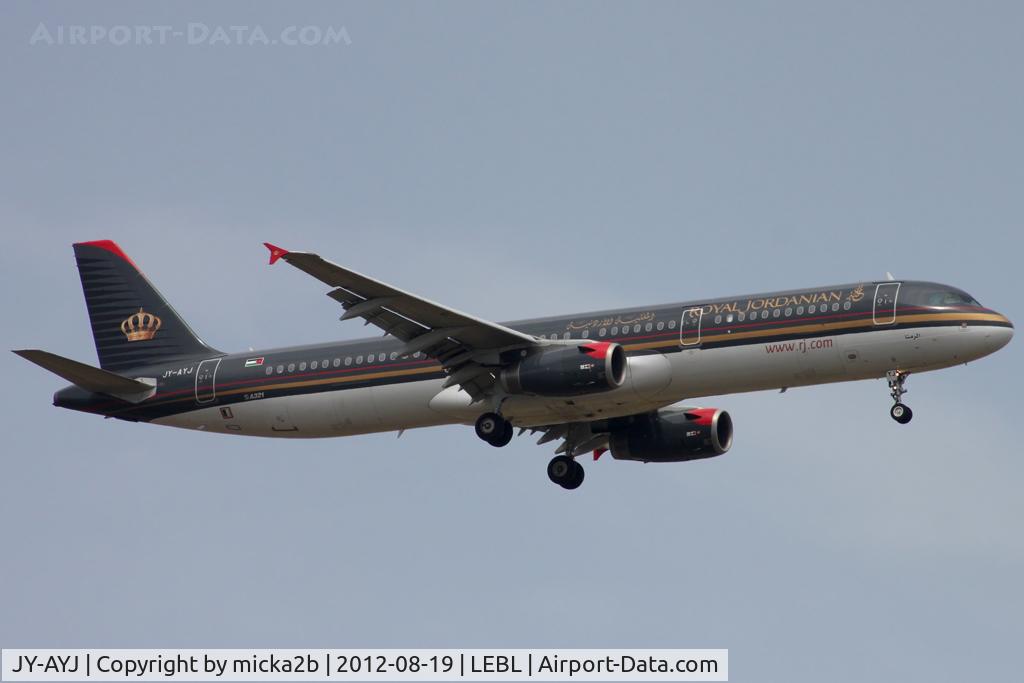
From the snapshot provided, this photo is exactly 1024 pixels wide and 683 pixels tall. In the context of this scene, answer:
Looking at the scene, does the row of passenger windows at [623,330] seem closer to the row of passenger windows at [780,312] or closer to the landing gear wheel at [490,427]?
the row of passenger windows at [780,312]

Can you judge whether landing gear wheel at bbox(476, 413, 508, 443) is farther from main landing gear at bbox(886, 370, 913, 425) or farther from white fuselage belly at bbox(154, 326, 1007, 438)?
main landing gear at bbox(886, 370, 913, 425)

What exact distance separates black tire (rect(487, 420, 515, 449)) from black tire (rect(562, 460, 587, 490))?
490 cm

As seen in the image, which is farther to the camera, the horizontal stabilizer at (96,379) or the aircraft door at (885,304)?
the horizontal stabilizer at (96,379)

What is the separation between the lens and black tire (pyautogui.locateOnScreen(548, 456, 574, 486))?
2060 inches

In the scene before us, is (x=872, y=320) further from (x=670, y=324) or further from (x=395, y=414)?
(x=395, y=414)

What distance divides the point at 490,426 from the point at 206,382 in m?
10.5

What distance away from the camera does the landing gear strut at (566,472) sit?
5234cm

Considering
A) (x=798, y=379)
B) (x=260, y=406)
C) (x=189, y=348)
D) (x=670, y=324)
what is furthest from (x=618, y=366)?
(x=189, y=348)

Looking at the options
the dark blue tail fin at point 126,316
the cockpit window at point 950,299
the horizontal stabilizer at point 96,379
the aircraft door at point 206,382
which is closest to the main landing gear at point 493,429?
the aircraft door at point 206,382

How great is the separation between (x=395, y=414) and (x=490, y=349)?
13.5 ft

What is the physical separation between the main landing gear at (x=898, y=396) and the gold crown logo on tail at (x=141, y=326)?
24680mm

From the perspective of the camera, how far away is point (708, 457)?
169 feet

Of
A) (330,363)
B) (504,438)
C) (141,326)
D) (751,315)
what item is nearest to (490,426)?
(504,438)

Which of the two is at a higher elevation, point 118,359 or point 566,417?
point 118,359
